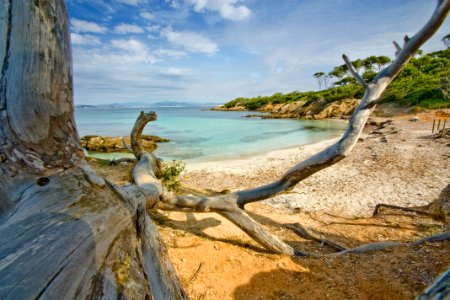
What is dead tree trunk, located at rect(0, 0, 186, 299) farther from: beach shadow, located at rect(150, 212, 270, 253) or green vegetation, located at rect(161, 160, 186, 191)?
green vegetation, located at rect(161, 160, 186, 191)

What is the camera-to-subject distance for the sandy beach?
702cm

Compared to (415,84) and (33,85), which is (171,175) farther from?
(415,84)

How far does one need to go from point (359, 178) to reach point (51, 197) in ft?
31.9

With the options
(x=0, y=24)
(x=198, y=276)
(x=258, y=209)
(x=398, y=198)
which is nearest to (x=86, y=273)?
(x=0, y=24)

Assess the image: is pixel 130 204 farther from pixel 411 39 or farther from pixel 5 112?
pixel 411 39

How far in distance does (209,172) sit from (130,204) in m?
9.24

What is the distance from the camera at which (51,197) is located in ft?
4.71

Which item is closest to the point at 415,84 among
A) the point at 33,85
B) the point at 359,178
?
the point at 359,178

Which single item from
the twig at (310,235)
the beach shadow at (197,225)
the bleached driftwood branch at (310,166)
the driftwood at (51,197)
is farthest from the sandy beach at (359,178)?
the driftwood at (51,197)

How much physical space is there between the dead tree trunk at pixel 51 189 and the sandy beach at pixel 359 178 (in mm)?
6020

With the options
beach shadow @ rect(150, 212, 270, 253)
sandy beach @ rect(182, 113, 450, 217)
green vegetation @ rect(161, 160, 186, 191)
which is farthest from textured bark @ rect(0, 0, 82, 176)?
sandy beach @ rect(182, 113, 450, 217)

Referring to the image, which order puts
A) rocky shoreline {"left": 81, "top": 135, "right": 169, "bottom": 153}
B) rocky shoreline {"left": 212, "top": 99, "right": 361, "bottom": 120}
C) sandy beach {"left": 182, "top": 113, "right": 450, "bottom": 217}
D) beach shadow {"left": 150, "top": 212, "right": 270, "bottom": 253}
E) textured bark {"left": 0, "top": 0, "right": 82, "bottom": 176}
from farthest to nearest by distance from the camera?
rocky shoreline {"left": 212, "top": 99, "right": 361, "bottom": 120}, rocky shoreline {"left": 81, "top": 135, "right": 169, "bottom": 153}, sandy beach {"left": 182, "top": 113, "right": 450, "bottom": 217}, beach shadow {"left": 150, "top": 212, "right": 270, "bottom": 253}, textured bark {"left": 0, "top": 0, "right": 82, "bottom": 176}

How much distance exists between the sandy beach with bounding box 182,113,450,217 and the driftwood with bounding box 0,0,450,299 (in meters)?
5.96

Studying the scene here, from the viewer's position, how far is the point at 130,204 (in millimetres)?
1918
